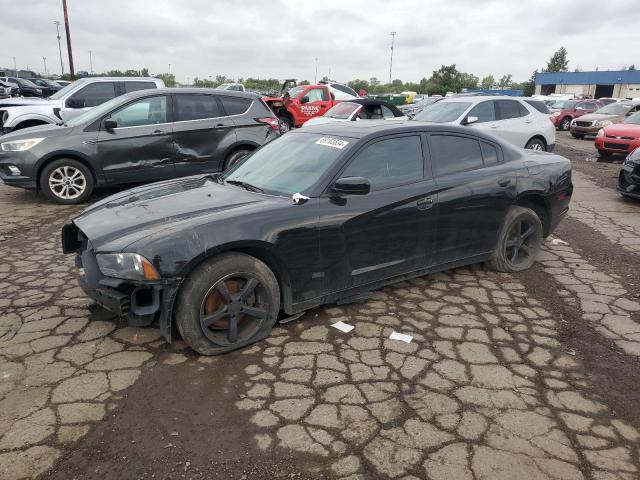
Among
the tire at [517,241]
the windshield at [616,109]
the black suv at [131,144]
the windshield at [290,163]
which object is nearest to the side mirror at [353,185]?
the windshield at [290,163]

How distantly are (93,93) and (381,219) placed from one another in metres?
9.15

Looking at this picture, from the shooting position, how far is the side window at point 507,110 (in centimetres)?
1015

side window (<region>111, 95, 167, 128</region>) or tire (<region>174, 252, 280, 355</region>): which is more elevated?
side window (<region>111, 95, 167, 128</region>)

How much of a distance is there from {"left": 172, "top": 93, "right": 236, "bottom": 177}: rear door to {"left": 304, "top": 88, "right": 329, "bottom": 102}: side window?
30.6 ft

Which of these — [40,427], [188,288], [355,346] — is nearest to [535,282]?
[355,346]

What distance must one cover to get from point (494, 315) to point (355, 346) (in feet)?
4.30

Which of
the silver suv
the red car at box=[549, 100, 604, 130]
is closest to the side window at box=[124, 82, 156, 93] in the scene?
the silver suv

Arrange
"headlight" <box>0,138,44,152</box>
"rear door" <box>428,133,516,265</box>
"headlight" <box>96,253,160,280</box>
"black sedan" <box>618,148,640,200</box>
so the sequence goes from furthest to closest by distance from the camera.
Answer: "black sedan" <box>618,148,640,200</box>
"headlight" <box>0,138,44,152</box>
"rear door" <box>428,133,516,265</box>
"headlight" <box>96,253,160,280</box>

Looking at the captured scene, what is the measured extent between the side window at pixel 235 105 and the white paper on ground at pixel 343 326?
5390mm

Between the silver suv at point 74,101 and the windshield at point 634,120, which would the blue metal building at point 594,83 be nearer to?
the windshield at point 634,120

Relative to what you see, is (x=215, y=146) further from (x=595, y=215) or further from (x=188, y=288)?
(x=595, y=215)

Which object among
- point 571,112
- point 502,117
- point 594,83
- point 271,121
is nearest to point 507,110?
point 502,117

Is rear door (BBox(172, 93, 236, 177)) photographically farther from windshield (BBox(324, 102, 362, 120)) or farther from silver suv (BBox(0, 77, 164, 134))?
windshield (BBox(324, 102, 362, 120))

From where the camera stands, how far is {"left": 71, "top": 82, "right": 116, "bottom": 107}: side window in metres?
10.4
